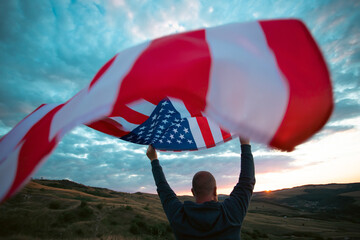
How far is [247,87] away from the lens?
5.73 feet

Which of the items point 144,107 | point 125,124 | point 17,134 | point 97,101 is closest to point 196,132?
point 144,107

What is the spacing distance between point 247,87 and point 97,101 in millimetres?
1359

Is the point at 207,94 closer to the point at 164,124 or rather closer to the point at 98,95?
the point at 98,95

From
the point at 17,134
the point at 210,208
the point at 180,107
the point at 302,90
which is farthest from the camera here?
the point at 180,107

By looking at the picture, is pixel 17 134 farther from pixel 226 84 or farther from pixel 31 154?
pixel 226 84

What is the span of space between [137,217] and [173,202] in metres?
17.7

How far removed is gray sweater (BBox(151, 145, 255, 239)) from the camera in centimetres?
188

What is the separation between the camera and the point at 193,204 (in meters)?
2.01

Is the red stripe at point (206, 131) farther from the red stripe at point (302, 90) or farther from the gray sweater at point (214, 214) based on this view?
the red stripe at point (302, 90)

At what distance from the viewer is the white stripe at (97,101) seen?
1.86 m

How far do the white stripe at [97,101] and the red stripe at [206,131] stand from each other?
7.55 ft

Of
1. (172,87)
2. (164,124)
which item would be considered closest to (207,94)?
(172,87)

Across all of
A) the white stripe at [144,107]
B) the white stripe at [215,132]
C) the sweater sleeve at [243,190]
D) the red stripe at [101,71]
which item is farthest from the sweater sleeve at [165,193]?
the white stripe at [215,132]

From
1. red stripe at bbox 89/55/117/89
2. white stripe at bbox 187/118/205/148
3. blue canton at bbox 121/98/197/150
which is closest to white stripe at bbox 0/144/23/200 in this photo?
red stripe at bbox 89/55/117/89
